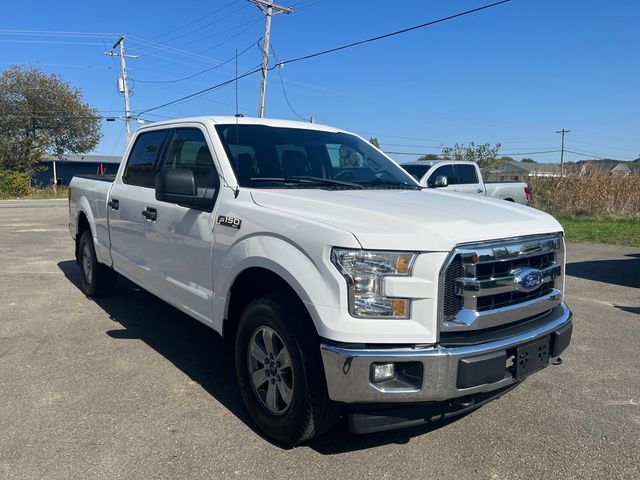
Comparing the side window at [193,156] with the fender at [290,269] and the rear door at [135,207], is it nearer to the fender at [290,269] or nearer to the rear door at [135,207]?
the rear door at [135,207]

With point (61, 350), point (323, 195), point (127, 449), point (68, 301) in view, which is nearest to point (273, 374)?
point (127, 449)

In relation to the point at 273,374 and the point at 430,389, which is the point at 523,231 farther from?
the point at 273,374

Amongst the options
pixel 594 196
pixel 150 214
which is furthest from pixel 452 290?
pixel 594 196

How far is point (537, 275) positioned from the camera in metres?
3.03

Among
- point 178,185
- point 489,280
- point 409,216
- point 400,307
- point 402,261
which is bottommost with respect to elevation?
point 400,307

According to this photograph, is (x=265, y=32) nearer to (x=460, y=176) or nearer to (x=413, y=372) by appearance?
(x=460, y=176)

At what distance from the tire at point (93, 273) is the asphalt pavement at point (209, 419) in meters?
0.67

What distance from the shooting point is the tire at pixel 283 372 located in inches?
111

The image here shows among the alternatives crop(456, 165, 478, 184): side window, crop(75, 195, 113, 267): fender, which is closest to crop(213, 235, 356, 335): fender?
crop(75, 195, 113, 267): fender

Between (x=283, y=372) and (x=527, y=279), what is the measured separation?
147 cm

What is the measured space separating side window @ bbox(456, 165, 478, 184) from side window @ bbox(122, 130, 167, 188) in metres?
9.68

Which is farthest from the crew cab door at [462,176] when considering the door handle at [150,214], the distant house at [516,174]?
the door handle at [150,214]

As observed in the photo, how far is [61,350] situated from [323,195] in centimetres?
294

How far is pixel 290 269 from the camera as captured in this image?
113 inches
